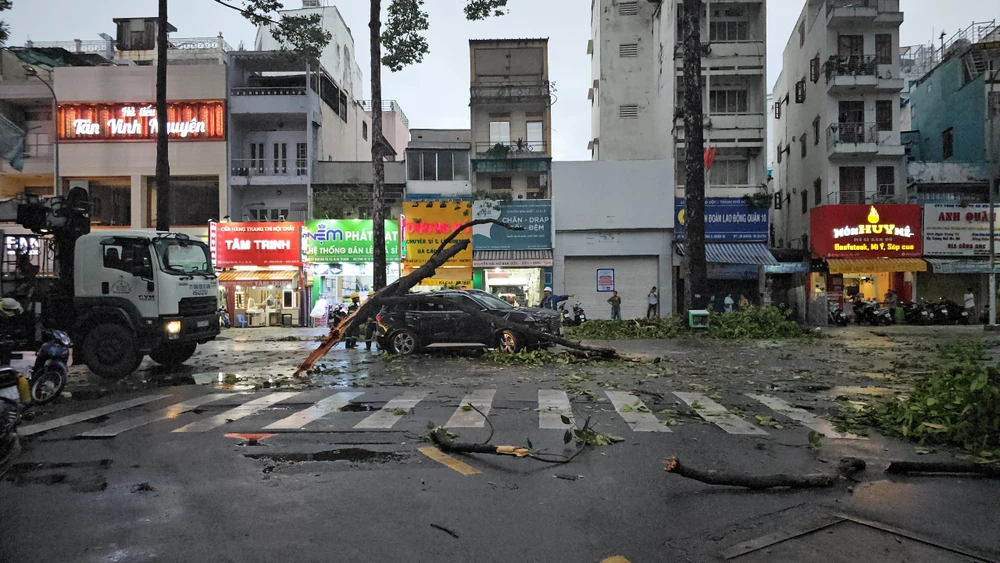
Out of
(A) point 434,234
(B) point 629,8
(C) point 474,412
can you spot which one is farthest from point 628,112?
(C) point 474,412

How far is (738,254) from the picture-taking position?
30406 millimetres

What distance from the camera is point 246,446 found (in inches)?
261

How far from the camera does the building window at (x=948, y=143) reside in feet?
109

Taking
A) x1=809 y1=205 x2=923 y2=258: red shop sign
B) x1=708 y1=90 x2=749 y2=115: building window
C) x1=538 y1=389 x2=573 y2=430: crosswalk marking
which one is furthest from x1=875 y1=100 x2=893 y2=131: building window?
x1=538 y1=389 x2=573 y2=430: crosswalk marking

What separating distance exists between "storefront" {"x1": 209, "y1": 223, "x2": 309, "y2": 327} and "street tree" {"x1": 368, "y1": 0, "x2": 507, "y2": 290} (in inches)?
382

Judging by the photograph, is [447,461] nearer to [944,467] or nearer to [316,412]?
[316,412]

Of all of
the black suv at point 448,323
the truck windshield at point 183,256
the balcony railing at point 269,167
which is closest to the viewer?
the truck windshield at point 183,256

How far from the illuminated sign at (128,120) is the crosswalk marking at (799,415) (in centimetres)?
2896

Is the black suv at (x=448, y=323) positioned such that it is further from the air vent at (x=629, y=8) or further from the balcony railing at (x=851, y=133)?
the air vent at (x=629, y=8)

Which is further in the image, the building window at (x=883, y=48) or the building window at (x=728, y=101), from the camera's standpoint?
the building window at (x=728, y=101)

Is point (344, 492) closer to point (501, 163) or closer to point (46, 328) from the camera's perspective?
point (46, 328)

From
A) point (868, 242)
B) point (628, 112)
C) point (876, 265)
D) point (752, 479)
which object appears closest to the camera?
point (752, 479)

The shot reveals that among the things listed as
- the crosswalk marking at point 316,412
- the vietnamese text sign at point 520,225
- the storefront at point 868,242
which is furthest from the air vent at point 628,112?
the crosswalk marking at point 316,412

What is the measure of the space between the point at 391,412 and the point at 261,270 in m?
24.6
